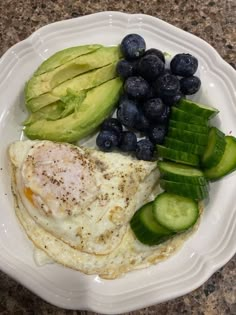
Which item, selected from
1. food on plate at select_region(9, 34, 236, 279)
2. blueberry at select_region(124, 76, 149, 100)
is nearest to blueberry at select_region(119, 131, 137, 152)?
food on plate at select_region(9, 34, 236, 279)

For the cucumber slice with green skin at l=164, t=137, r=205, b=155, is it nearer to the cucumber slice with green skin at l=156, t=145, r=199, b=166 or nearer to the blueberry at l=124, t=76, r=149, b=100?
the cucumber slice with green skin at l=156, t=145, r=199, b=166

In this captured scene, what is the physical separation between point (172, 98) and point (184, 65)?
0.10 meters

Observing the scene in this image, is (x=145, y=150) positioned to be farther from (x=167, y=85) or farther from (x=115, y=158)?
(x=167, y=85)

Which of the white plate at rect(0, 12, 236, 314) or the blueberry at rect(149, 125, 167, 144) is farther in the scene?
the blueberry at rect(149, 125, 167, 144)

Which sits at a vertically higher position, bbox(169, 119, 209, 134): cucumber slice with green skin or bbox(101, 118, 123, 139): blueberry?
bbox(169, 119, 209, 134): cucumber slice with green skin

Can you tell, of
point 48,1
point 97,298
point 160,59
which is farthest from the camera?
point 48,1

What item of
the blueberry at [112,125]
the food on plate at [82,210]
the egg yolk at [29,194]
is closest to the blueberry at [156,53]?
the blueberry at [112,125]

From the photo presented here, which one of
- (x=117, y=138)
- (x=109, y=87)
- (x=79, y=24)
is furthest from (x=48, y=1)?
(x=117, y=138)

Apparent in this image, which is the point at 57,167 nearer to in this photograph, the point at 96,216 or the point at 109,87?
the point at 96,216

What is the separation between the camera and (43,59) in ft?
4.58

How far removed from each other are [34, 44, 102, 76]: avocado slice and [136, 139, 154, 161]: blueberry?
29 centimetres

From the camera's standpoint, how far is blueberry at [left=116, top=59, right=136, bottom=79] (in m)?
1.32

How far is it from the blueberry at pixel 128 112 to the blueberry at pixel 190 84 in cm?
14

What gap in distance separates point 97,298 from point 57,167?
1.13 ft
